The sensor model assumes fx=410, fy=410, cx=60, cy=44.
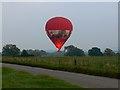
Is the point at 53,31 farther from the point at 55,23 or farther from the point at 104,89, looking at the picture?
the point at 104,89

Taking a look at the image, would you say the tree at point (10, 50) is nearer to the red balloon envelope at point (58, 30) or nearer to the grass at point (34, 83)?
the red balloon envelope at point (58, 30)

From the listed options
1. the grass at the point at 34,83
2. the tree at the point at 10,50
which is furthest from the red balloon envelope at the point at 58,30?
the tree at the point at 10,50

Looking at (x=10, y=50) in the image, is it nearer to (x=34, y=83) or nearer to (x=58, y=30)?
(x=58, y=30)

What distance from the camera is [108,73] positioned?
24.2 metres

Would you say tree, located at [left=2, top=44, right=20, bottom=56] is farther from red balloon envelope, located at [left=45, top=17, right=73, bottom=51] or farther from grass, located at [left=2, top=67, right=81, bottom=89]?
grass, located at [left=2, top=67, right=81, bottom=89]

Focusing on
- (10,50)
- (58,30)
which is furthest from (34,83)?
(10,50)

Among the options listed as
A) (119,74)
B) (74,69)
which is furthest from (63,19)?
(119,74)

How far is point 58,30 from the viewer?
3928 cm

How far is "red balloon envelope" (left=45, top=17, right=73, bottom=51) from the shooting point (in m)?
38.6

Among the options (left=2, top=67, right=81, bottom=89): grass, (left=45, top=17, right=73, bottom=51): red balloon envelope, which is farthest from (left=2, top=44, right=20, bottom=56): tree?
(left=2, top=67, right=81, bottom=89): grass

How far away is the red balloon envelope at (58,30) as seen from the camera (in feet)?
127

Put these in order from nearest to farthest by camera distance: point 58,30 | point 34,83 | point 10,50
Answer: point 34,83 < point 58,30 < point 10,50

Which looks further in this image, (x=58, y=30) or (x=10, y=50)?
(x=10, y=50)

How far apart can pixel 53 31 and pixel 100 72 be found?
47.2 feet
